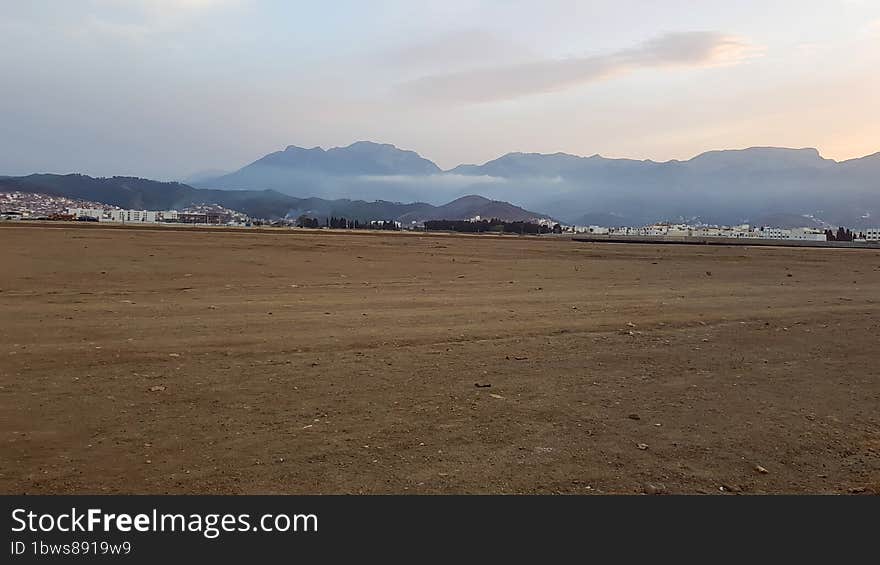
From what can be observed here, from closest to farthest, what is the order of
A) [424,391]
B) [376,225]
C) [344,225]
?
[424,391], [344,225], [376,225]

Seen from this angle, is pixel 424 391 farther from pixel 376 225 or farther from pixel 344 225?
pixel 376 225

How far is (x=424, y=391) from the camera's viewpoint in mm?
7945

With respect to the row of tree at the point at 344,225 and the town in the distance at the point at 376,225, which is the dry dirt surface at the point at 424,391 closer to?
the town in the distance at the point at 376,225

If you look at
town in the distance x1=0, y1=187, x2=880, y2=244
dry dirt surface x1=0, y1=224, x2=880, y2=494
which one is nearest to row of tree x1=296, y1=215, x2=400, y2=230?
town in the distance x1=0, y1=187, x2=880, y2=244

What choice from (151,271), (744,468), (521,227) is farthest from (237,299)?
(521,227)

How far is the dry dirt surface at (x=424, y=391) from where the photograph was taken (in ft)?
17.7

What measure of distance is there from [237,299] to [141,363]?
677cm

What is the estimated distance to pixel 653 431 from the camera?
667cm

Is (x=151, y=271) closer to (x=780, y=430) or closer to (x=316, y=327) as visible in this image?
(x=316, y=327)

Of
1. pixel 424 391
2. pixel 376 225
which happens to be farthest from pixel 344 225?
pixel 424 391

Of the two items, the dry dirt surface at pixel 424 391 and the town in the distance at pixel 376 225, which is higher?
the town in the distance at pixel 376 225

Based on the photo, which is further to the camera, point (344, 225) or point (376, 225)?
point (376, 225)

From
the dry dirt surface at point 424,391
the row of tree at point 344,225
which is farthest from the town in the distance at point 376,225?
the dry dirt surface at point 424,391

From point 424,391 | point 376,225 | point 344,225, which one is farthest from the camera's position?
point 376,225
